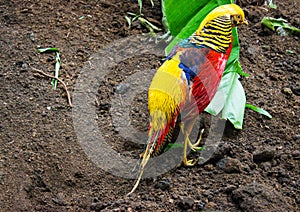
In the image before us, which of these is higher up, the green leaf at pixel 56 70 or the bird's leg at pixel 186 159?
the bird's leg at pixel 186 159

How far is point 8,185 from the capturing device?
3.16 meters

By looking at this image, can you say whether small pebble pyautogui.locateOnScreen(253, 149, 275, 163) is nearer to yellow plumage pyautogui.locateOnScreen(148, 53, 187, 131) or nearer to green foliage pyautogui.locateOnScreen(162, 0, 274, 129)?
green foliage pyautogui.locateOnScreen(162, 0, 274, 129)

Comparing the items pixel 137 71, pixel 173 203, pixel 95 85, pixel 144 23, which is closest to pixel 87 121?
pixel 95 85

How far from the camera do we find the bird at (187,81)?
3.17m

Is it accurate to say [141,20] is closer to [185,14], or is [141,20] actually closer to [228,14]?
[185,14]

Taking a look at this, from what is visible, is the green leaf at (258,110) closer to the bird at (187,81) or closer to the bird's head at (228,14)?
the bird at (187,81)

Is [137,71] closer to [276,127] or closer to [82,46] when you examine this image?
[82,46]

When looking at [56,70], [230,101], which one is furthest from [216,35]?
[56,70]

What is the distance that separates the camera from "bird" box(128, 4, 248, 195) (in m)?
3.17

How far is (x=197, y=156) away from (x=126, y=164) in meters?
0.45

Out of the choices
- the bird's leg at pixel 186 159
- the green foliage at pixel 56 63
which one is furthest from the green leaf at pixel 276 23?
the green foliage at pixel 56 63

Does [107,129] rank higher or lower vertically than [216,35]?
lower

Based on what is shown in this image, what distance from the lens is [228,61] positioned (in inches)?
148

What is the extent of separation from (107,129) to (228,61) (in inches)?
37.4
